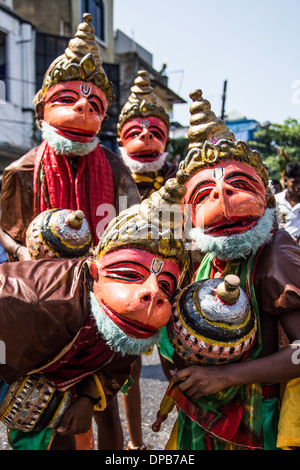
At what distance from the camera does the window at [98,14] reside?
14.5 m

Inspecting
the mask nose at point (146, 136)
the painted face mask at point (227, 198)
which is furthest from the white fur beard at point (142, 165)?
the painted face mask at point (227, 198)

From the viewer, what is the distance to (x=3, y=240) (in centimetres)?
275

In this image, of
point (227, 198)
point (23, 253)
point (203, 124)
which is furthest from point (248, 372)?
point (23, 253)

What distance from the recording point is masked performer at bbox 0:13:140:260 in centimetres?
263

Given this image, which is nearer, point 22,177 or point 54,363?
point 54,363

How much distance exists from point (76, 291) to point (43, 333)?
0.21 meters

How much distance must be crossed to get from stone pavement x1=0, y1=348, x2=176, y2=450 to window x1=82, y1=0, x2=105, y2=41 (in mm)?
13057

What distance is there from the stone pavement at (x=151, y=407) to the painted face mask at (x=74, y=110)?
2060mm

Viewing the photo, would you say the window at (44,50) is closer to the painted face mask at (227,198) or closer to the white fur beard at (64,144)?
the white fur beard at (64,144)

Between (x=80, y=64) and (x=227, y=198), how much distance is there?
4.73 feet

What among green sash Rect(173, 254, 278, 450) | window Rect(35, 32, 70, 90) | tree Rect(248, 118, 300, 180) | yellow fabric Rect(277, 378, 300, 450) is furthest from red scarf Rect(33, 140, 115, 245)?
tree Rect(248, 118, 300, 180)

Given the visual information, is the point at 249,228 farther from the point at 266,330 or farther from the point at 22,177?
the point at 22,177

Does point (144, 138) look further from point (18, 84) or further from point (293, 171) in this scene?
point (18, 84)

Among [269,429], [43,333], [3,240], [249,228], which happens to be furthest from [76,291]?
[3,240]
